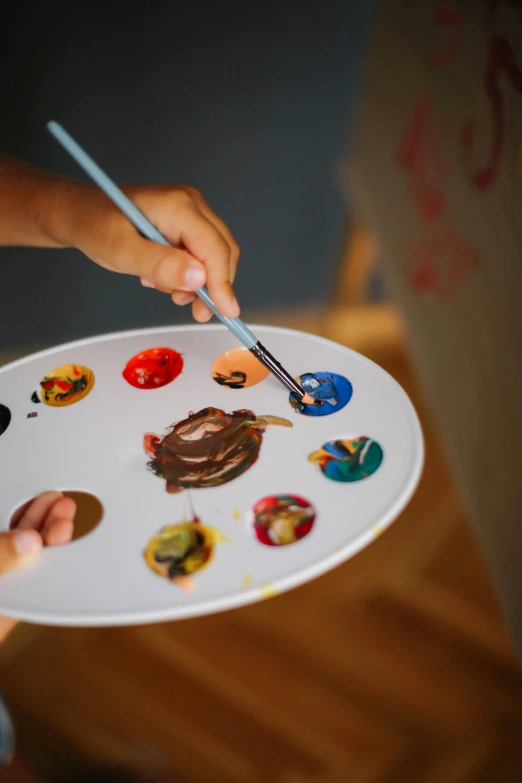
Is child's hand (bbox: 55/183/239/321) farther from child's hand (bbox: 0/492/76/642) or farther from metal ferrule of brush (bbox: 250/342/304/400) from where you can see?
child's hand (bbox: 0/492/76/642)

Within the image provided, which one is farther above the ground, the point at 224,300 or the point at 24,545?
the point at 224,300

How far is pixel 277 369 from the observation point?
53cm

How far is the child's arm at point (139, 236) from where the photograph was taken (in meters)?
0.51

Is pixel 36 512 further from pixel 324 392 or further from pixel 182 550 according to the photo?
pixel 324 392

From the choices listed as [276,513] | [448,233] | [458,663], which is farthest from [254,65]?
[458,663]

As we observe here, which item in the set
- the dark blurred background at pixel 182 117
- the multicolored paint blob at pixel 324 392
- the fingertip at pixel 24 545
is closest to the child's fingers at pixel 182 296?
the multicolored paint blob at pixel 324 392

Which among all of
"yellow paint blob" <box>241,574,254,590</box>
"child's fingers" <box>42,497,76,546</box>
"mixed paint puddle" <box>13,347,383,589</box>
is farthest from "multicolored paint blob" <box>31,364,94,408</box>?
"yellow paint blob" <box>241,574,254,590</box>

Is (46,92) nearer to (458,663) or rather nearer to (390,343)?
(390,343)

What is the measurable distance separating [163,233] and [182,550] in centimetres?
26

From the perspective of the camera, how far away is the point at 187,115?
43.9 inches

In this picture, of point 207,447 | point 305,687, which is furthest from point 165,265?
point 305,687

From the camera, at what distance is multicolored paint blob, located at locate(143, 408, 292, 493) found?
0.48m

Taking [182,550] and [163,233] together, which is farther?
[163,233]

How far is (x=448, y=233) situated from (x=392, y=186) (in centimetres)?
22
